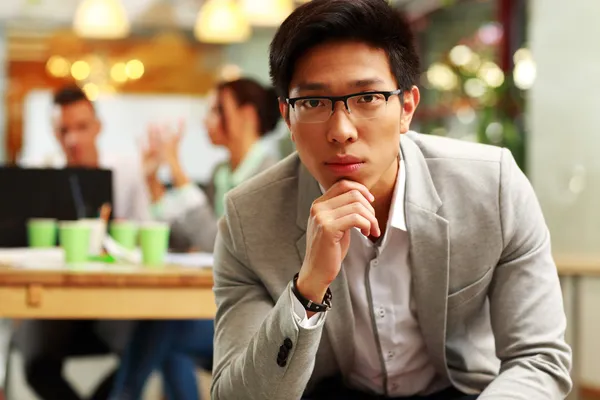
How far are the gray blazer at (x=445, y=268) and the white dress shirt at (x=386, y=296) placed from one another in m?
0.03

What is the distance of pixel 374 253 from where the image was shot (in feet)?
5.58

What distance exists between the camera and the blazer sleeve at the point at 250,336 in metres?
1.51

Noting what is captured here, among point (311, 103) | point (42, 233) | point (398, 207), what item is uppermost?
point (311, 103)

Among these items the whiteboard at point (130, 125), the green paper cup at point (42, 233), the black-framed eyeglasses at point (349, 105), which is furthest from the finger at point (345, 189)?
the whiteboard at point (130, 125)

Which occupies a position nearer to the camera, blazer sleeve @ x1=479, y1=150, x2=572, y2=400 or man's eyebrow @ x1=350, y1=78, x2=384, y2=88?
man's eyebrow @ x1=350, y1=78, x2=384, y2=88

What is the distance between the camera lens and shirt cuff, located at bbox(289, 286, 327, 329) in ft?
4.90

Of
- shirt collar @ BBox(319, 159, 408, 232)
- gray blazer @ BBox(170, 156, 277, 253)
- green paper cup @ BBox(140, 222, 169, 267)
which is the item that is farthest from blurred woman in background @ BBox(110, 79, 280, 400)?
shirt collar @ BBox(319, 159, 408, 232)

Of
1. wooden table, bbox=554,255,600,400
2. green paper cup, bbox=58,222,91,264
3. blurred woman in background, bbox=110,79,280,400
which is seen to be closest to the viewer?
green paper cup, bbox=58,222,91,264

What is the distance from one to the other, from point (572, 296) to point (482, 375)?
2221 mm

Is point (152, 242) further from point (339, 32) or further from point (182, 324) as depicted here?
point (339, 32)

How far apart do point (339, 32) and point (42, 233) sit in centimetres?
180

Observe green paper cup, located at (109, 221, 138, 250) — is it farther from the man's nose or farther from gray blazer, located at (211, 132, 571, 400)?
the man's nose

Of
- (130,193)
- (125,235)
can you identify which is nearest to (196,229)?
(125,235)

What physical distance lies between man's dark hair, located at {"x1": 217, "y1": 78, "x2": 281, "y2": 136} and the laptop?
0.87 metres
